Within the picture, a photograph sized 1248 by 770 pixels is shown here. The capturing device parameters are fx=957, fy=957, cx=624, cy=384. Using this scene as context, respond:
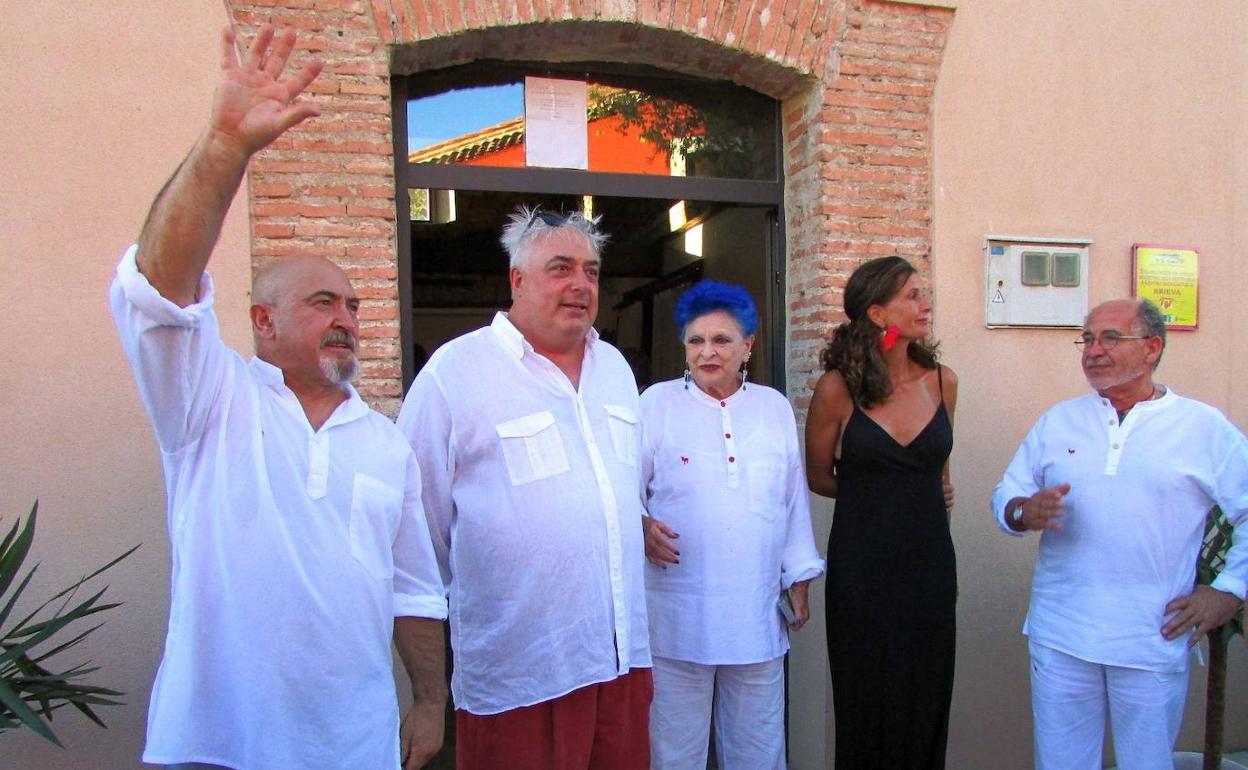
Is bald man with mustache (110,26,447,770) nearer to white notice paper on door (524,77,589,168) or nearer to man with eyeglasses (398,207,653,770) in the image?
man with eyeglasses (398,207,653,770)

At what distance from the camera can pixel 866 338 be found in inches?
136

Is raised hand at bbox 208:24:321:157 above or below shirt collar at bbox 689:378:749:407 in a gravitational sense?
above

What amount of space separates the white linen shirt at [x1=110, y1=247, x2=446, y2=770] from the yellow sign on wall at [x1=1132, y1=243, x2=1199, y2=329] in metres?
4.11

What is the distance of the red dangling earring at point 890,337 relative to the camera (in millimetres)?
3414

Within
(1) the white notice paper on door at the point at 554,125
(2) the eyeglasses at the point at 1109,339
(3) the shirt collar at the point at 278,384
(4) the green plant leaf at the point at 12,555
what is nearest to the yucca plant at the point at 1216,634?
(2) the eyeglasses at the point at 1109,339

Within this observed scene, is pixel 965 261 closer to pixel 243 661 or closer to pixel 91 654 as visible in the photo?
pixel 243 661

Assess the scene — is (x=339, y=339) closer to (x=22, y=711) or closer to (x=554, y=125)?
(x=22, y=711)

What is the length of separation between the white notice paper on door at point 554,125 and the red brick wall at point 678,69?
0.15 metres

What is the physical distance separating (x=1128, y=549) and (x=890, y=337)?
A: 1082 millimetres

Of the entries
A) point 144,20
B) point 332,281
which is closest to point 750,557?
point 332,281

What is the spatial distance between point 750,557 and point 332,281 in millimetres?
1779

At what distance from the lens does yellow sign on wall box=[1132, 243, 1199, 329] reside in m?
4.71

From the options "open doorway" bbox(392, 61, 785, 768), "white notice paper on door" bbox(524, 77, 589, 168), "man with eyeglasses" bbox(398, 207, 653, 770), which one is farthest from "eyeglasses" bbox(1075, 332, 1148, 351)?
"white notice paper on door" bbox(524, 77, 589, 168)

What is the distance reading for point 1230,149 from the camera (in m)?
4.86
